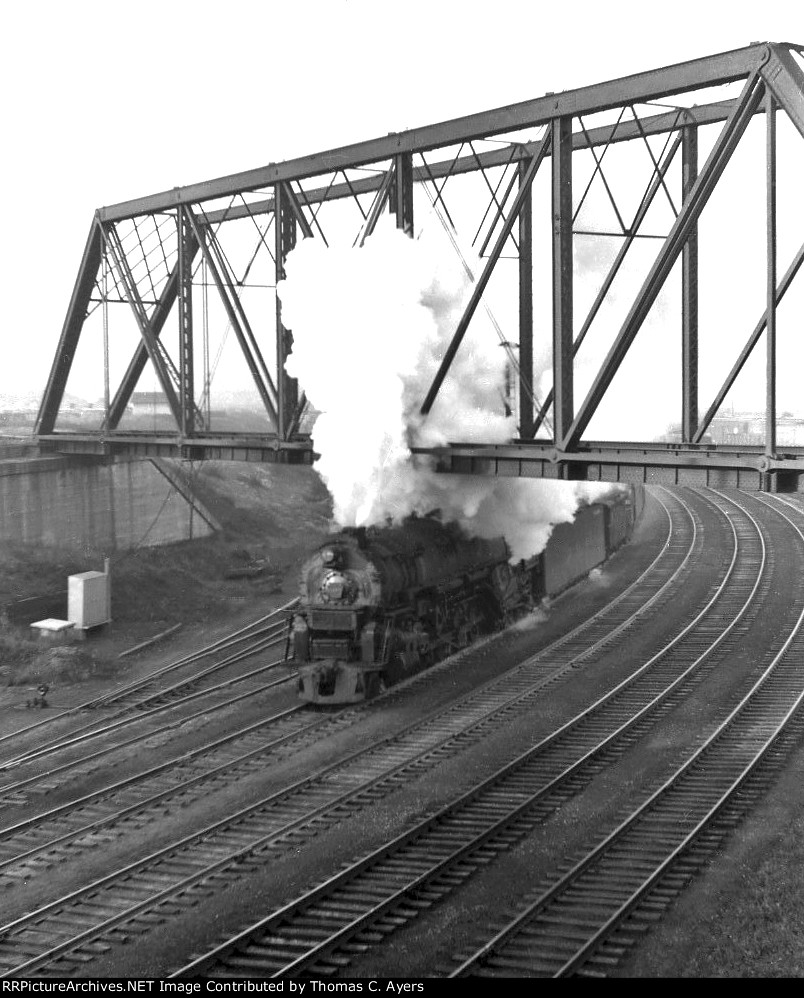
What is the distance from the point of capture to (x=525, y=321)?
2455cm

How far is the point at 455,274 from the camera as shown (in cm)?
2458

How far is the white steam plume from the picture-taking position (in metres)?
21.8

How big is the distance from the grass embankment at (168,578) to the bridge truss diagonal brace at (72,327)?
5112 millimetres

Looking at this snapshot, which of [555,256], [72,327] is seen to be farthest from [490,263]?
[72,327]

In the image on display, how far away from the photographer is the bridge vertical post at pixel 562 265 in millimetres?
20844

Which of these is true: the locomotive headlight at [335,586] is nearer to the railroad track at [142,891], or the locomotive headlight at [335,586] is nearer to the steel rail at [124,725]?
the steel rail at [124,725]

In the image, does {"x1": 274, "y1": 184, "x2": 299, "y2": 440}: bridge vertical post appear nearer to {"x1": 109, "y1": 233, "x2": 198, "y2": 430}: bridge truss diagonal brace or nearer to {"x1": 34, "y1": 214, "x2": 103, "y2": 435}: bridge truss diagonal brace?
{"x1": 109, "y1": 233, "x2": 198, "y2": 430}: bridge truss diagonal brace

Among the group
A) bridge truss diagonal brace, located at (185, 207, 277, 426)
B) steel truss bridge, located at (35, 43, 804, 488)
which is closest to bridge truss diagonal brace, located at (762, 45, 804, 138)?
steel truss bridge, located at (35, 43, 804, 488)

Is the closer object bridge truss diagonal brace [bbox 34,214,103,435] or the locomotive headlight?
the locomotive headlight

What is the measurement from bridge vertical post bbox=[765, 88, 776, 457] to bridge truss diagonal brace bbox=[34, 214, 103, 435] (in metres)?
22.9

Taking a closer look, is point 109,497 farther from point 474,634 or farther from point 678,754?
point 678,754

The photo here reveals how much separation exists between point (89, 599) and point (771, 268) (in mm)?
18713

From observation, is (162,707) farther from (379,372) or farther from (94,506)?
(94,506)

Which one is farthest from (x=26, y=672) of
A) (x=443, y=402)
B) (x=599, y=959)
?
(x=599, y=959)
